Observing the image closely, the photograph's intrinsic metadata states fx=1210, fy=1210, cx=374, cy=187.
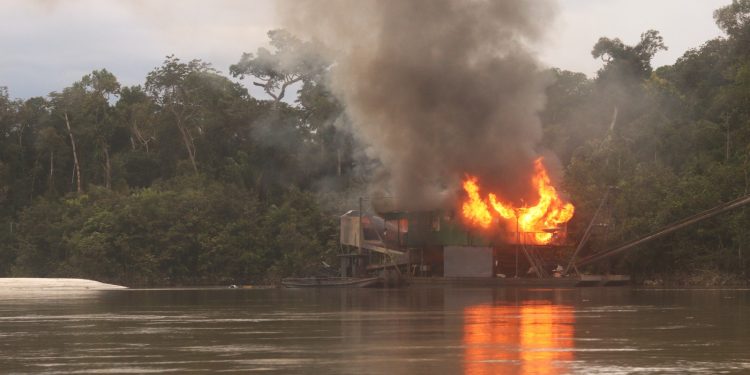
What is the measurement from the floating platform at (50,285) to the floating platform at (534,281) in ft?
98.7

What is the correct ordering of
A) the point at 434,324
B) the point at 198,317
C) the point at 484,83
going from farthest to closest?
the point at 484,83 < the point at 198,317 < the point at 434,324

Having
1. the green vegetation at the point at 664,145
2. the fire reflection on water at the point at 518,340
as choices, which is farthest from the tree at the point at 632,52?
the fire reflection on water at the point at 518,340

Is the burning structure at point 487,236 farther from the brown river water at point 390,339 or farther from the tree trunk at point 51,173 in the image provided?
the tree trunk at point 51,173

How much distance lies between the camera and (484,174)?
83.1 metres

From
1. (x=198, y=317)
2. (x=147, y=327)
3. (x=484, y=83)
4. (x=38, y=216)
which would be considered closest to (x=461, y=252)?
(x=484, y=83)

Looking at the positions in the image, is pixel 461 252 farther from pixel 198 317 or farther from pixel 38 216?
pixel 38 216

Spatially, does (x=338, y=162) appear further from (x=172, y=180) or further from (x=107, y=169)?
(x=107, y=169)

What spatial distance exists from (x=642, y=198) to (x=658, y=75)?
50642 mm

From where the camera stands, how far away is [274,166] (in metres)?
129

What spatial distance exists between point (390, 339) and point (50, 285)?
72.0 m

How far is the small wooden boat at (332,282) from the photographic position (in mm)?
87250

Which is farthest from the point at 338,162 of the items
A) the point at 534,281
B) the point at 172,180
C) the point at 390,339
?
the point at 390,339

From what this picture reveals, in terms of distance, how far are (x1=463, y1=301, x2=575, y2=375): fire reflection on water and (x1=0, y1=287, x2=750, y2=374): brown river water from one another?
1.6 inches

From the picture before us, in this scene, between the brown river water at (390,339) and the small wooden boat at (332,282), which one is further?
the small wooden boat at (332,282)
